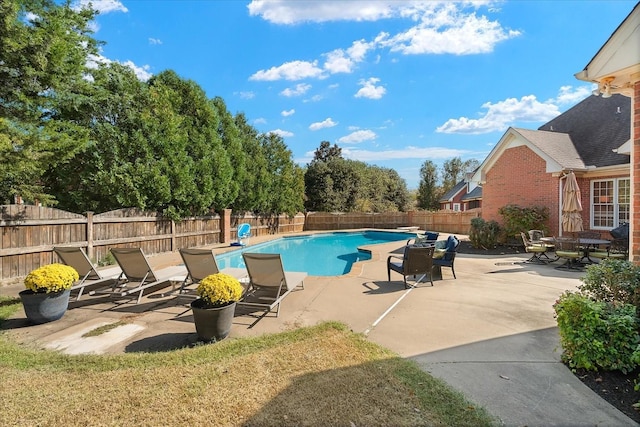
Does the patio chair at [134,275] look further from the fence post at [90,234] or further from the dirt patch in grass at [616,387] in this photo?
the dirt patch in grass at [616,387]

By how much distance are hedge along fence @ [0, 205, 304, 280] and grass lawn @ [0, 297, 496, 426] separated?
5.08 meters

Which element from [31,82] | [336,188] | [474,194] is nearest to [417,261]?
[31,82]

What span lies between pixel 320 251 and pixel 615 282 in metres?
14.8

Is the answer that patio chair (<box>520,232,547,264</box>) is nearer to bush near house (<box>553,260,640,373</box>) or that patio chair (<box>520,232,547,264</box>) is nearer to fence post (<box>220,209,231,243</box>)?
bush near house (<box>553,260,640,373</box>)

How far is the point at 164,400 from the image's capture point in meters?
2.92

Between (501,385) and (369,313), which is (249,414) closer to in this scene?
(501,385)

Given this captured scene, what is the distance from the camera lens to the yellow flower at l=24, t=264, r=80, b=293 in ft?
16.4

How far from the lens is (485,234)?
44.7 feet

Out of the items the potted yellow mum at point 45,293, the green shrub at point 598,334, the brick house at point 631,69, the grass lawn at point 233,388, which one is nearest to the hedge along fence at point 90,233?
the potted yellow mum at point 45,293

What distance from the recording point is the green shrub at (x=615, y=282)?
3.58 m

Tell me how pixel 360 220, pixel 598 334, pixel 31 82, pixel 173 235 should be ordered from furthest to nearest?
pixel 360 220, pixel 173 235, pixel 31 82, pixel 598 334

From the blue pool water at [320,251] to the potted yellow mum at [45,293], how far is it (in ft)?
26.0

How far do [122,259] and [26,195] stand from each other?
15.8ft

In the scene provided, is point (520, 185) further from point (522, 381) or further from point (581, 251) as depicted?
point (522, 381)
